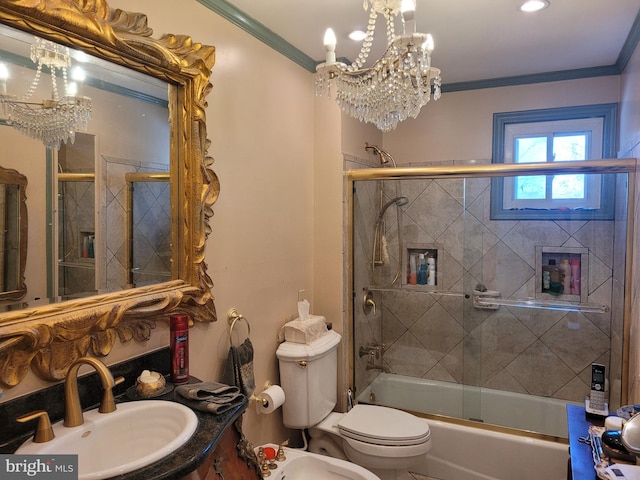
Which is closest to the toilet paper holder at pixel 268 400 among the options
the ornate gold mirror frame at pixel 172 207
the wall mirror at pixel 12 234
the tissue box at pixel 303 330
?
the tissue box at pixel 303 330

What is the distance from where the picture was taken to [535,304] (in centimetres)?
307

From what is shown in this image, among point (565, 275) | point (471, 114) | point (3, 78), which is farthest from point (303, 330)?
point (471, 114)

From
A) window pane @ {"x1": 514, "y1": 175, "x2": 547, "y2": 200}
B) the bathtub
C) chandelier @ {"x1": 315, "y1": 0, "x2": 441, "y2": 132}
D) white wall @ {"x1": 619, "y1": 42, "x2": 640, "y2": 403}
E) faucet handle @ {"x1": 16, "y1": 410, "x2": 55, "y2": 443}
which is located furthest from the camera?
window pane @ {"x1": 514, "y1": 175, "x2": 547, "y2": 200}

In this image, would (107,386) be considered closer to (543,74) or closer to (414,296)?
(414,296)

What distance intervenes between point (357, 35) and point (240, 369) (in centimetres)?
180

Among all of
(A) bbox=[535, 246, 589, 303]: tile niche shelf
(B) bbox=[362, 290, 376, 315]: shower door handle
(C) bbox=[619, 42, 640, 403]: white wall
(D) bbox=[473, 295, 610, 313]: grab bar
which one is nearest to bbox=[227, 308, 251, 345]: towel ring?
(B) bbox=[362, 290, 376, 315]: shower door handle

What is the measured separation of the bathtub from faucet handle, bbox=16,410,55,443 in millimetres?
2066

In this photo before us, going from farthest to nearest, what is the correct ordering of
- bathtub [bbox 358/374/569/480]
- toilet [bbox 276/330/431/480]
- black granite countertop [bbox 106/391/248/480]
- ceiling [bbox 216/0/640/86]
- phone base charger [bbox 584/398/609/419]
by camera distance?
1. bathtub [bbox 358/374/569/480]
2. toilet [bbox 276/330/431/480]
3. ceiling [bbox 216/0/640/86]
4. phone base charger [bbox 584/398/609/419]
5. black granite countertop [bbox 106/391/248/480]

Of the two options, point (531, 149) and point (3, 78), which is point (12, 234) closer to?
point (3, 78)

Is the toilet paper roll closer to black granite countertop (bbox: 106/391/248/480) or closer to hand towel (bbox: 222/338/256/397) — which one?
hand towel (bbox: 222/338/256/397)

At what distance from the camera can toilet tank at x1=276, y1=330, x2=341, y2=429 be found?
2.39 metres

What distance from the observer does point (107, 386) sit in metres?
1.35

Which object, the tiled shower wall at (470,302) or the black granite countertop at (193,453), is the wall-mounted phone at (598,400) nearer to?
the tiled shower wall at (470,302)

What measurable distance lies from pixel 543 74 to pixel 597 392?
7.02ft
